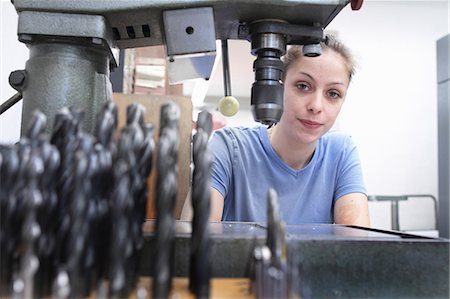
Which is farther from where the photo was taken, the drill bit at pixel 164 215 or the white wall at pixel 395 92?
the white wall at pixel 395 92

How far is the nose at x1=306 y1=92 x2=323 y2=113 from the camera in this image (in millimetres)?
805

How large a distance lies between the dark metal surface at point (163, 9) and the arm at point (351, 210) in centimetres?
43

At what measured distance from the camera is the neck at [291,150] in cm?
92

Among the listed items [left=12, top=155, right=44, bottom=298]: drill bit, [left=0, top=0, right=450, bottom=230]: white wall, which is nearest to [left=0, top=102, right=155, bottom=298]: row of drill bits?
[left=12, top=155, right=44, bottom=298]: drill bit

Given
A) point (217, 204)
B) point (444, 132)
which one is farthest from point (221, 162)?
point (444, 132)

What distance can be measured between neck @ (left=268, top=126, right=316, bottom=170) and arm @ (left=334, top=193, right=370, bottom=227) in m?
0.12

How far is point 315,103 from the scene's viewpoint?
0.80 meters

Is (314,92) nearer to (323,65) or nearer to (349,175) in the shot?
(323,65)

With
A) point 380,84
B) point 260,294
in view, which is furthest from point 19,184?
point 380,84

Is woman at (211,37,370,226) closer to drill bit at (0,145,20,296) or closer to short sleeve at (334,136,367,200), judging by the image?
short sleeve at (334,136,367,200)

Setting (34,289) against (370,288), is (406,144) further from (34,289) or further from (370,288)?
(34,289)

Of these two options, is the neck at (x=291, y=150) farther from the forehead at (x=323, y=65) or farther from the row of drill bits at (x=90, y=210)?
the row of drill bits at (x=90, y=210)

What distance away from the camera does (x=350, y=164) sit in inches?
37.0

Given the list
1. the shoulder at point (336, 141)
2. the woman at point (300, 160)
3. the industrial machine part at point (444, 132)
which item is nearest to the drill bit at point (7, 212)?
the woman at point (300, 160)
